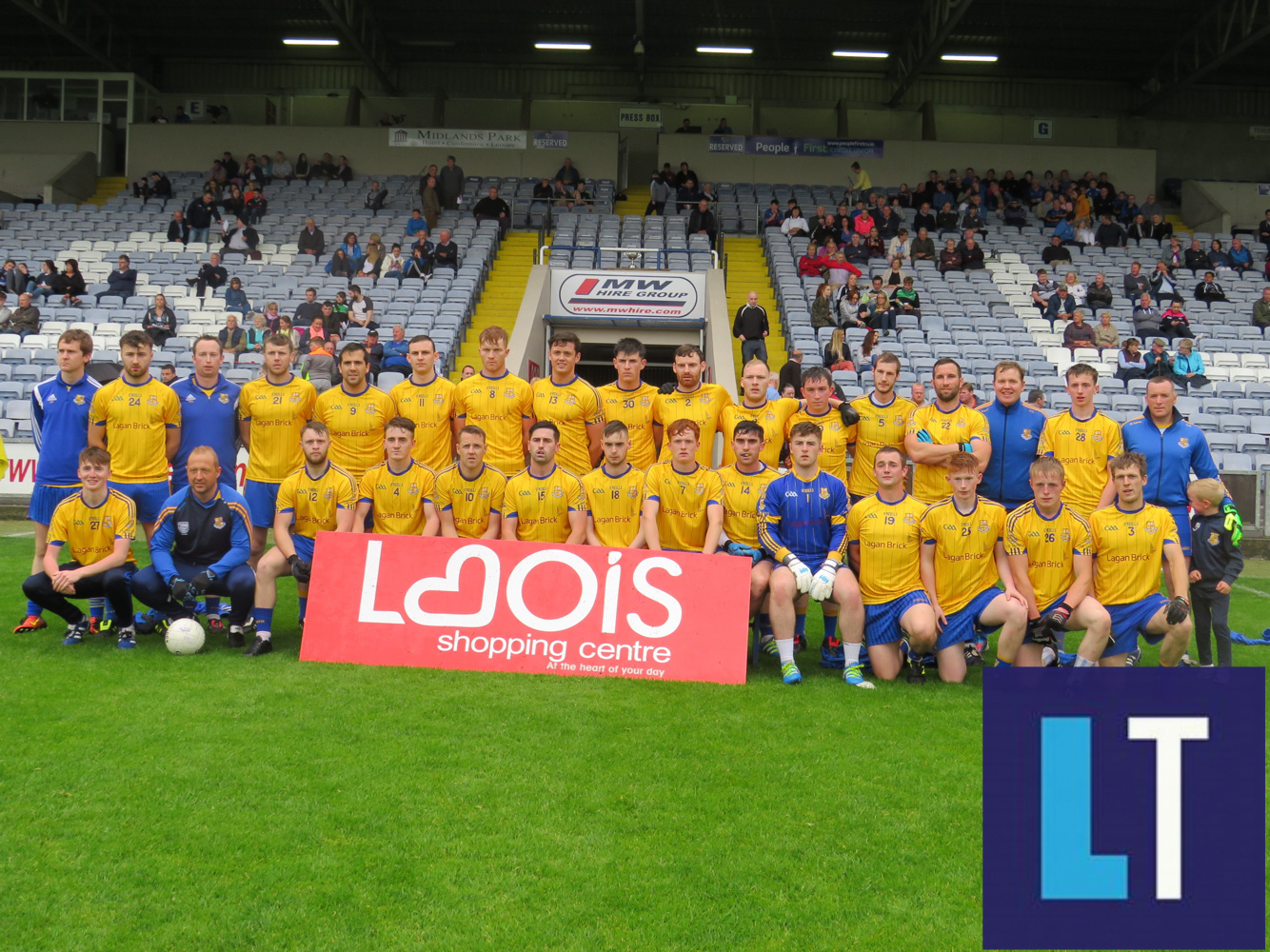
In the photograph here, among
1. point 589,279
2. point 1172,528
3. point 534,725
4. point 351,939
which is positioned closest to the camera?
point 351,939

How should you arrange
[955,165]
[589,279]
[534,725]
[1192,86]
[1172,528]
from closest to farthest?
[534,725] < [1172,528] < [589,279] < [955,165] < [1192,86]

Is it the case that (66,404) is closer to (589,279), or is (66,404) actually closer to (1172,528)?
(1172,528)

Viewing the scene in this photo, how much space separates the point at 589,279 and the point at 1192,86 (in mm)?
21541

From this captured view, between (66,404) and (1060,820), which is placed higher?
(66,404)

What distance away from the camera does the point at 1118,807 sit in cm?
183

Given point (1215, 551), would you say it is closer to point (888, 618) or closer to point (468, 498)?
point (888, 618)

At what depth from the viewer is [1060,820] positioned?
6.03 ft

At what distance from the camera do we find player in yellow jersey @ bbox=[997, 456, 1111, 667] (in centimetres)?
615

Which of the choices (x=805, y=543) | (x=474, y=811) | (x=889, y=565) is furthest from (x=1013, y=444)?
(x=474, y=811)

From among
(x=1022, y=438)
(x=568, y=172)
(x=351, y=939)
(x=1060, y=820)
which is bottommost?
(x=351, y=939)

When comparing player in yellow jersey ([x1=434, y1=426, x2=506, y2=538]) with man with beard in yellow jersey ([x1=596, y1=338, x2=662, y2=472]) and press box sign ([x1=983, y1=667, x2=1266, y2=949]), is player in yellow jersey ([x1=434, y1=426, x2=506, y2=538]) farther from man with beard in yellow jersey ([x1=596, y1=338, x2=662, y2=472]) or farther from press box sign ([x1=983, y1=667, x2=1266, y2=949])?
press box sign ([x1=983, y1=667, x2=1266, y2=949])

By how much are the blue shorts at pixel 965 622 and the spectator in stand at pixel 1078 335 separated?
12.3m

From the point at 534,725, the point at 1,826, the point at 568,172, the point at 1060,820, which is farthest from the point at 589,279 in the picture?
the point at 1060,820

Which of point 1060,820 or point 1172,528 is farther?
point 1172,528
